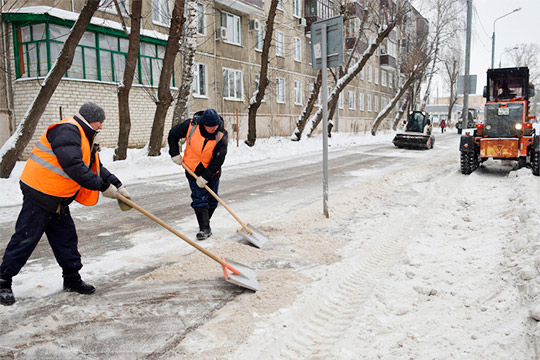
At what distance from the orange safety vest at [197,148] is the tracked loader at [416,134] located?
55.7 ft

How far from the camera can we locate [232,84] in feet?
80.7

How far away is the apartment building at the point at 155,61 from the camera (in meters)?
15.4

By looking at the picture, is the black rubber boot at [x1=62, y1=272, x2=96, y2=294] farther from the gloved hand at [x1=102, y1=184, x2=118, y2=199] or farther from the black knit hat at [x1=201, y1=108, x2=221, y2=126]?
the black knit hat at [x1=201, y1=108, x2=221, y2=126]

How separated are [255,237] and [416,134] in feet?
57.0

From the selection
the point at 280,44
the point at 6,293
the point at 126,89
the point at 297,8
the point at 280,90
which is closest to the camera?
the point at 6,293

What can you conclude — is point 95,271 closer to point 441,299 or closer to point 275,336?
point 275,336

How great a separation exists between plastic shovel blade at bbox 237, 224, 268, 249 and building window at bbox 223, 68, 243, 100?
1921 centimetres

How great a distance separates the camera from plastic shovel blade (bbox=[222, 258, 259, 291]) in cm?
379

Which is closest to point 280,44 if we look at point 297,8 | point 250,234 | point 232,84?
point 297,8

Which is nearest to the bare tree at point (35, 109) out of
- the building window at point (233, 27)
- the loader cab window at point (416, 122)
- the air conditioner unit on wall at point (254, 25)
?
the building window at point (233, 27)

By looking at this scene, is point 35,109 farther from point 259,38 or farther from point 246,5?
point 259,38

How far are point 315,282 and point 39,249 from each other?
3.31 meters

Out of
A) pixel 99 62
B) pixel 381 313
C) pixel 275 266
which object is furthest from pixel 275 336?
pixel 99 62

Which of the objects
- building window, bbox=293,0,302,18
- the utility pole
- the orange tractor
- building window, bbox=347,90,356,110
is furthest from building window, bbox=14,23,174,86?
building window, bbox=347,90,356,110
